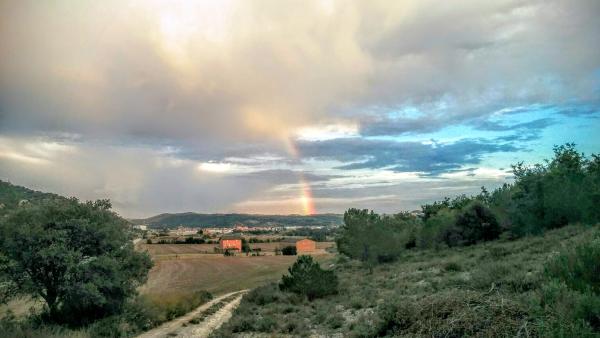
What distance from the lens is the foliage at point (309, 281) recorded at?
30.2 meters

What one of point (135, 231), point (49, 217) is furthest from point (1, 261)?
point (135, 231)

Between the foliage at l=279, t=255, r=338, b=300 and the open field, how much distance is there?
2074cm

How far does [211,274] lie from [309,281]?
148ft

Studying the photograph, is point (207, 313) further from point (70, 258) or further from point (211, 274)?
point (211, 274)

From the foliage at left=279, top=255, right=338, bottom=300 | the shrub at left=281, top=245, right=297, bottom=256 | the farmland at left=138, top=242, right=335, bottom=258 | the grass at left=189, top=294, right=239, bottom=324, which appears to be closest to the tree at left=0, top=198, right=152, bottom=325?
the grass at left=189, top=294, right=239, bottom=324

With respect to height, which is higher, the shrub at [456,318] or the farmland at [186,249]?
the shrub at [456,318]

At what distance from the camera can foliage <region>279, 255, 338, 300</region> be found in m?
30.2

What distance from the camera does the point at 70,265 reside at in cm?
2100

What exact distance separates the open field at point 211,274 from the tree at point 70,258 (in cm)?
2640

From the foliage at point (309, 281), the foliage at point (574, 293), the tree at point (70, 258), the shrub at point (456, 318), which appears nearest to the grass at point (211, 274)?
the foliage at point (309, 281)

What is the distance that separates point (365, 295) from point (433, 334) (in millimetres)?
15578

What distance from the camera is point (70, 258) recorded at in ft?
69.3

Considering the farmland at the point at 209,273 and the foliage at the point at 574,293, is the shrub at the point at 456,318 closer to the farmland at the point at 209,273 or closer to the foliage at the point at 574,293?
the foliage at the point at 574,293

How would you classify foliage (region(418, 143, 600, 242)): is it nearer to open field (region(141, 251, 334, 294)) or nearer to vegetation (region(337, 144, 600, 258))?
vegetation (region(337, 144, 600, 258))
